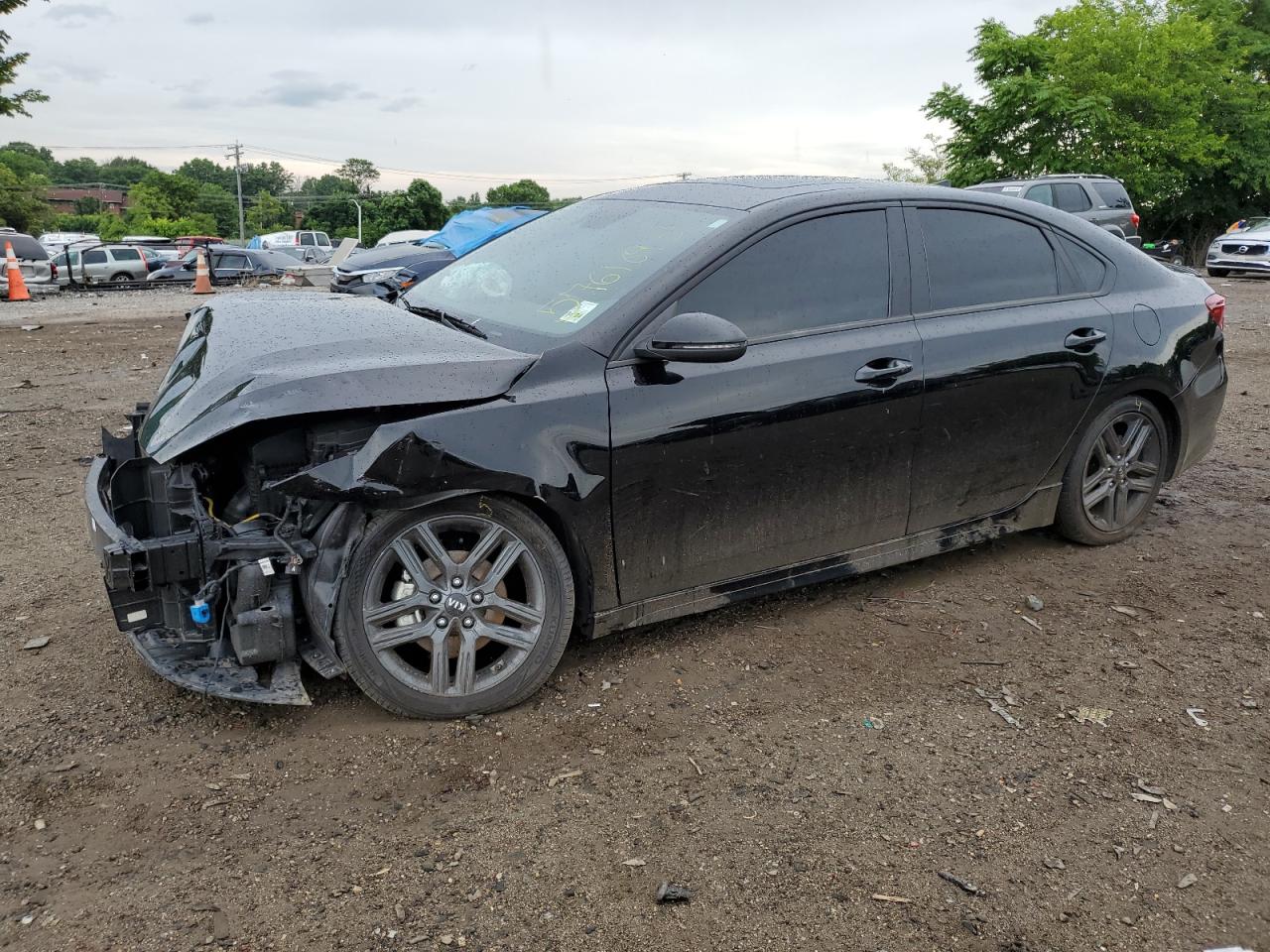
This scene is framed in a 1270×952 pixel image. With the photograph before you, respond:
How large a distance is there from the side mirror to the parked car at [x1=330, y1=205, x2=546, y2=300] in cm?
725

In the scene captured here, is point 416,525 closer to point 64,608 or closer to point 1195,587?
point 64,608

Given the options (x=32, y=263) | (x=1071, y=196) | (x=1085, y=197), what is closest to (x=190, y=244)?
(x=32, y=263)

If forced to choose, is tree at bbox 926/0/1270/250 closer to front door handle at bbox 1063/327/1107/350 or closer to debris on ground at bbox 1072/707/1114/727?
front door handle at bbox 1063/327/1107/350

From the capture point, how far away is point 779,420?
3639 millimetres

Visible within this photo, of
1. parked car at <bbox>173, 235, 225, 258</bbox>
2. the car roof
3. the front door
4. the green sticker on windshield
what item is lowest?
the front door

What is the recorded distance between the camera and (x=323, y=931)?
7.76 ft

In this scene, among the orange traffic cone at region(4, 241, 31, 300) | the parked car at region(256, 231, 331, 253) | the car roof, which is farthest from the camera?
the parked car at region(256, 231, 331, 253)

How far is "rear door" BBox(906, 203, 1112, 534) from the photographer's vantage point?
4051 millimetres

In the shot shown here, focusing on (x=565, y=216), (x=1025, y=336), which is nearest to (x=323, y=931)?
(x=565, y=216)

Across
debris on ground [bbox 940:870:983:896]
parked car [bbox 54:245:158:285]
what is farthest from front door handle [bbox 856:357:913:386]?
parked car [bbox 54:245:158:285]

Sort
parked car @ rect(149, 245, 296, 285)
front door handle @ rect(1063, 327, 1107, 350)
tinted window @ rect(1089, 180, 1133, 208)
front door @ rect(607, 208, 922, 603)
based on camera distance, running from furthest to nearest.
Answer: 1. parked car @ rect(149, 245, 296, 285)
2. tinted window @ rect(1089, 180, 1133, 208)
3. front door handle @ rect(1063, 327, 1107, 350)
4. front door @ rect(607, 208, 922, 603)

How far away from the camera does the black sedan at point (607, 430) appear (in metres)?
3.09

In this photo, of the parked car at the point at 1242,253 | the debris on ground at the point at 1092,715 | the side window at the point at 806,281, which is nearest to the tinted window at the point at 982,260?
the side window at the point at 806,281

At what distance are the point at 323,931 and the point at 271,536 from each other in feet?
A: 3.93
